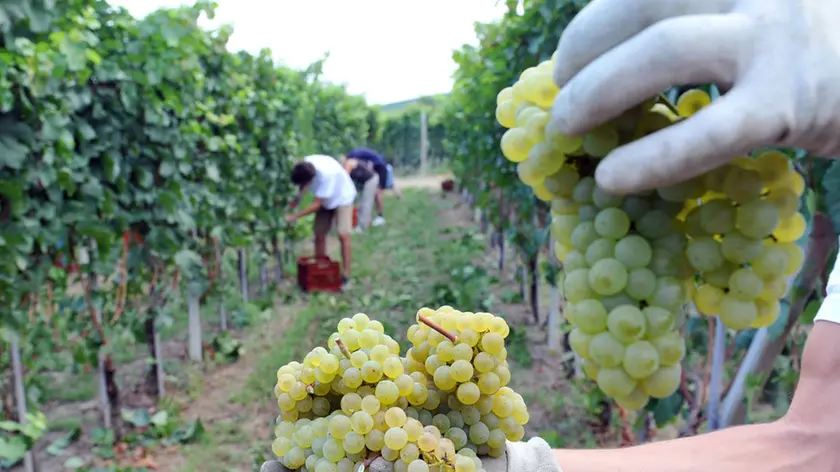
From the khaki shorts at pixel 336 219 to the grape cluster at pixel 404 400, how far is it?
7.29m

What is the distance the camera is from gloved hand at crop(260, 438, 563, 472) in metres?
0.92

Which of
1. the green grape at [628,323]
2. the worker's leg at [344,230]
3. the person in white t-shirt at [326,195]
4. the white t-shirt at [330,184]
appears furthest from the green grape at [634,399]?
the worker's leg at [344,230]

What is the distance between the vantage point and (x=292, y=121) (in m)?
7.99

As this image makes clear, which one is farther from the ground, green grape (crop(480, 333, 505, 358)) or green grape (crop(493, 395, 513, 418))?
green grape (crop(480, 333, 505, 358))

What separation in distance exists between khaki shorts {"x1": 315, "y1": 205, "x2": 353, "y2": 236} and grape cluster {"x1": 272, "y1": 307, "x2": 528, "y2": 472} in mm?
7289

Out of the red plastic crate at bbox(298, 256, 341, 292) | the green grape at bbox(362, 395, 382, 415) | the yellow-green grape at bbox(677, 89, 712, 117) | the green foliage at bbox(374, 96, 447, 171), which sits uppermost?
the green foliage at bbox(374, 96, 447, 171)

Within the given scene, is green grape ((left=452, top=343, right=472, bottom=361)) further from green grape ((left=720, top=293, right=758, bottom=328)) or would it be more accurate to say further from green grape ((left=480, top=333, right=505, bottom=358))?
green grape ((left=720, top=293, right=758, bottom=328))

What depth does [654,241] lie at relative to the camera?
962mm

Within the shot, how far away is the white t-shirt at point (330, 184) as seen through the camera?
7917 mm

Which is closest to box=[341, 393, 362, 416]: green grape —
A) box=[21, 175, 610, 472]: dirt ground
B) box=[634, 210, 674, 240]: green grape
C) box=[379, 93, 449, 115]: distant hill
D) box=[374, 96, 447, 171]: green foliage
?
box=[634, 210, 674, 240]: green grape

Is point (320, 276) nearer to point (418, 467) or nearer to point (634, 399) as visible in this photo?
point (634, 399)

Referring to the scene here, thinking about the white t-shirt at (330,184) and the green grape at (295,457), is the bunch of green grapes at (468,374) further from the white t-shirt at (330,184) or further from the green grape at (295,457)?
the white t-shirt at (330,184)

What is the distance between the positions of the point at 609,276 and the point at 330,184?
7.15m

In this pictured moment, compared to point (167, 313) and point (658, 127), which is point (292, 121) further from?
point (658, 127)
